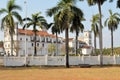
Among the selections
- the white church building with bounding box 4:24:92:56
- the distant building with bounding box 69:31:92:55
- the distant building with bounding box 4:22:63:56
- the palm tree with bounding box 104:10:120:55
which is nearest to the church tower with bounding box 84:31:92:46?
the distant building with bounding box 69:31:92:55

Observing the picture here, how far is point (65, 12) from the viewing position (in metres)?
48.0

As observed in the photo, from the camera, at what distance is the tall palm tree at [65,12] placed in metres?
47.7

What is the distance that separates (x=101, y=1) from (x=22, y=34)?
9120cm

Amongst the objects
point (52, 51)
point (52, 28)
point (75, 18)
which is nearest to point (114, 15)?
point (52, 28)

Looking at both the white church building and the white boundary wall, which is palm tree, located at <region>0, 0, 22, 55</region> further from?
the white church building

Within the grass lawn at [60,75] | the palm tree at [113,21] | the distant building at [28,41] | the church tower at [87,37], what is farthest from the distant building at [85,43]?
the grass lawn at [60,75]

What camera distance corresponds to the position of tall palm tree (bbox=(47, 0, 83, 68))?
47.7m

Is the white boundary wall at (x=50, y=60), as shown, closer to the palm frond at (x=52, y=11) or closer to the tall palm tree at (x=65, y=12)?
the tall palm tree at (x=65, y=12)

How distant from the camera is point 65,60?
171 ft

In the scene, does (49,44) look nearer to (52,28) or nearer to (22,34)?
(22,34)

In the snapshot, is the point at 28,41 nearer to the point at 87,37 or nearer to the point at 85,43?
the point at 87,37

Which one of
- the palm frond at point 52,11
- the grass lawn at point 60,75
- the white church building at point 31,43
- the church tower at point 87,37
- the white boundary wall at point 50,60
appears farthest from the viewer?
the church tower at point 87,37

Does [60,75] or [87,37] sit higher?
[87,37]

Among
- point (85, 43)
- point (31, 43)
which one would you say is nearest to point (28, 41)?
point (31, 43)
